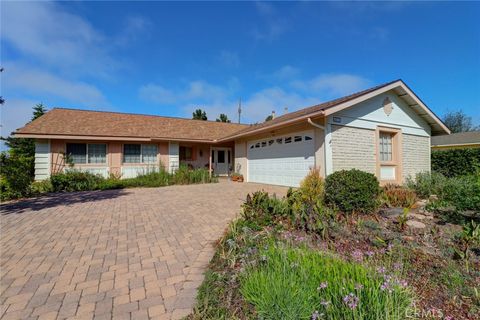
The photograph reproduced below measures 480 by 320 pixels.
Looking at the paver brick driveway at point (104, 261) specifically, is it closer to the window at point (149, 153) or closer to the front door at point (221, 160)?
the window at point (149, 153)

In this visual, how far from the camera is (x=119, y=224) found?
5238mm

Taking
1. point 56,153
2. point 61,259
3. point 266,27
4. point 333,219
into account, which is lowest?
point 61,259

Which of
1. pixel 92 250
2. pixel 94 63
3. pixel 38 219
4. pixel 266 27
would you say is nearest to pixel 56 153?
pixel 94 63

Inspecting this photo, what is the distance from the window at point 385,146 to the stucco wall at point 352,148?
3.61 feet

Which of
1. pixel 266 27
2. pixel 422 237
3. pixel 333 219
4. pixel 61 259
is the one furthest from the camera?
pixel 266 27

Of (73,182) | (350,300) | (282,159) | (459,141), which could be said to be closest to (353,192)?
(350,300)

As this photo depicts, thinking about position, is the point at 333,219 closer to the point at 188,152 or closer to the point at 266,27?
the point at 266,27

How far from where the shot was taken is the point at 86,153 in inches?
529

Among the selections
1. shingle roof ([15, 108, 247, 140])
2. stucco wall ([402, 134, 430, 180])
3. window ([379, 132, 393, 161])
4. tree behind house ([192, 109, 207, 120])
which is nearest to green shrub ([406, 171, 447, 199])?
window ([379, 132, 393, 161])

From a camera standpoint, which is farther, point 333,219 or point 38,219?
point 38,219

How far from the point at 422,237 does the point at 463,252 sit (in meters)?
0.62

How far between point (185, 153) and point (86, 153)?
254 inches

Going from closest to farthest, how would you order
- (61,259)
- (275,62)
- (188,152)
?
1. (61,259)
2. (275,62)
3. (188,152)

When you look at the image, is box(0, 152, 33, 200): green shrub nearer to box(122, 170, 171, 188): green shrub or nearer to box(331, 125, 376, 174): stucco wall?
box(122, 170, 171, 188): green shrub
